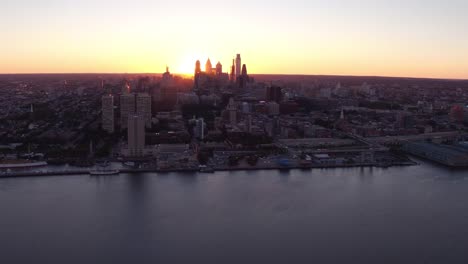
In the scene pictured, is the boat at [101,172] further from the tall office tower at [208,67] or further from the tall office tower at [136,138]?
the tall office tower at [208,67]

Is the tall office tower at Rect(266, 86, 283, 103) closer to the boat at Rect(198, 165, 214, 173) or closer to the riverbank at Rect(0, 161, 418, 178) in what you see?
the riverbank at Rect(0, 161, 418, 178)

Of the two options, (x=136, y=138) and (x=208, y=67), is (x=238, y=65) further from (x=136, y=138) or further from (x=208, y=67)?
(x=136, y=138)

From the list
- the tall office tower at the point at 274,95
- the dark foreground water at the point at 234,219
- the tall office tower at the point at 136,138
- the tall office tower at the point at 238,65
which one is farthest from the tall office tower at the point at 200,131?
the tall office tower at the point at 238,65

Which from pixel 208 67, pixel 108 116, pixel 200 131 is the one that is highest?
pixel 208 67

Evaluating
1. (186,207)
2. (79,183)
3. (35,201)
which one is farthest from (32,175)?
(186,207)

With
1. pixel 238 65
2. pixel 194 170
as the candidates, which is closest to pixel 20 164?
pixel 194 170
